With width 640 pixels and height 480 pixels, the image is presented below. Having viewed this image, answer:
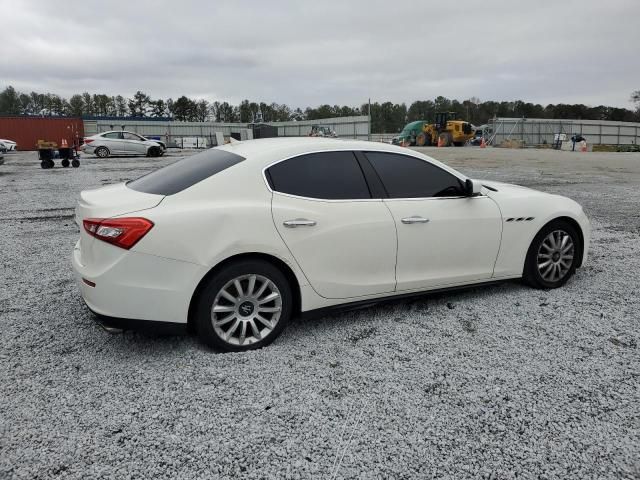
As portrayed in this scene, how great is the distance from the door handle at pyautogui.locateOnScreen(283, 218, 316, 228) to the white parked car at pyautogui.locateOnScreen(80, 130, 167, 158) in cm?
2581

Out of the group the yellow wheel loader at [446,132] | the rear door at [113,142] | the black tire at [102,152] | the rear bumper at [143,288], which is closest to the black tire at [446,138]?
the yellow wheel loader at [446,132]

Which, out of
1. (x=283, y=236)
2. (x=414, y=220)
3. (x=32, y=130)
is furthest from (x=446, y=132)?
(x=283, y=236)

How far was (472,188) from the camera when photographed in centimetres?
401

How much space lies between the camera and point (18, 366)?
10.2ft

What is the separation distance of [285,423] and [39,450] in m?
1.19

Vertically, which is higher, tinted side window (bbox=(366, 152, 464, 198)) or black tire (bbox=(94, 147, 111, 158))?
black tire (bbox=(94, 147, 111, 158))

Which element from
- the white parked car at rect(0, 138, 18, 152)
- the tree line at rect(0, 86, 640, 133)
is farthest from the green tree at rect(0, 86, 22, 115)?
the white parked car at rect(0, 138, 18, 152)

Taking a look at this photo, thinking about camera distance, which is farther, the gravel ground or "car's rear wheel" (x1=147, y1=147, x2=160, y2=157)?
"car's rear wheel" (x1=147, y1=147, x2=160, y2=157)

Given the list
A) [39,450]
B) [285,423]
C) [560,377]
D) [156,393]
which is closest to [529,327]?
[560,377]

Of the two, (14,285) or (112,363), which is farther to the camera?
(14,285)

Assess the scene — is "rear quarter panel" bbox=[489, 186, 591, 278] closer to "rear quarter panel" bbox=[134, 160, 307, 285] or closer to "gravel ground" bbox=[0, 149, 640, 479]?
"gravel ground" bbox=[0, 149, 640, 479]

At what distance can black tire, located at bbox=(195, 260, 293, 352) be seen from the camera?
10.2 feet

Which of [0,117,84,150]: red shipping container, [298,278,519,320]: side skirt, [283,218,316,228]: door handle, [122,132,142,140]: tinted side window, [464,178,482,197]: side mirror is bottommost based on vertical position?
[298,278,519,320]: side skirt

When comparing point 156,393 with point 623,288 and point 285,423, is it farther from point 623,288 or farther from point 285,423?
point 623,288
